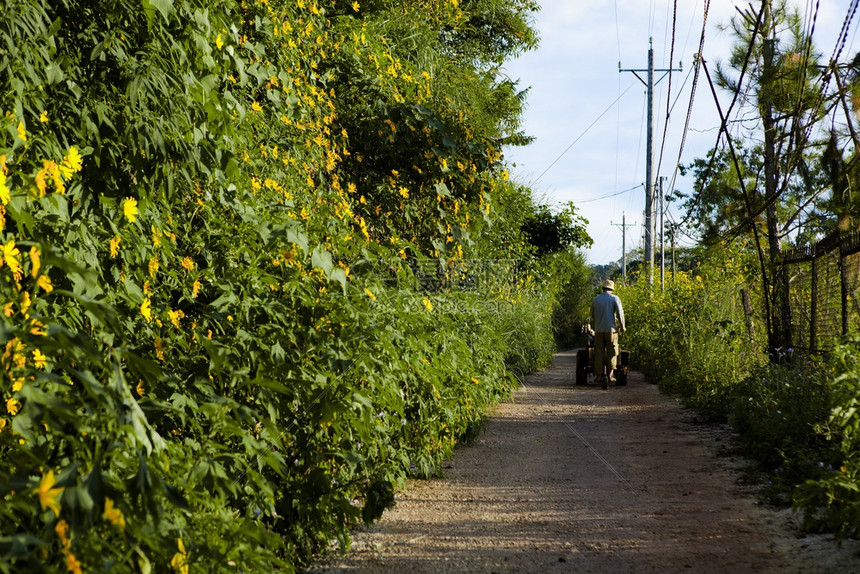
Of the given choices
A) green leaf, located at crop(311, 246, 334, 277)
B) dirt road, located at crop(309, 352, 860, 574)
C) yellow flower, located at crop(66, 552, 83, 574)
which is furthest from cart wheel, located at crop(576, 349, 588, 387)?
yellow flower, located at crop(66, 552, 83, 574)

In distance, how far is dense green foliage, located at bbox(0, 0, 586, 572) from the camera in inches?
61.4

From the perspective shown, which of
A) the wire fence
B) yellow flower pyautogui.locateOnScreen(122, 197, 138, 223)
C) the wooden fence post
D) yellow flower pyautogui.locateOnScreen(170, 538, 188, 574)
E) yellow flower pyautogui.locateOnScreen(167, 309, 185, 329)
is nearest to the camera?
yellow flower pyautogui.locateOnScreen(170, 538, 188, 574)

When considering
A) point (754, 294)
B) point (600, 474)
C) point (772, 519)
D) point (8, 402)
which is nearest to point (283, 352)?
point (8, 402)

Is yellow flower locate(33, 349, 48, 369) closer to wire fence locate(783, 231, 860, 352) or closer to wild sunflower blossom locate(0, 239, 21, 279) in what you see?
wild sunflower blossom locate(0, 239, 21, 279)

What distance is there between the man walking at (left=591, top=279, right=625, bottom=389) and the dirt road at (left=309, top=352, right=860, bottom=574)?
4256mm

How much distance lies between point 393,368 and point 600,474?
2318mm

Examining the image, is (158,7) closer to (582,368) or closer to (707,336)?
(707,336)

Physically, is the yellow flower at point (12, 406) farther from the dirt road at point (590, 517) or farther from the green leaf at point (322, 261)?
the dirt road at point (590, 517)

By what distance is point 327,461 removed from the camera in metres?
3.29

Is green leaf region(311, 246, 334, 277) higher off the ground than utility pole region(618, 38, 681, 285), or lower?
lower

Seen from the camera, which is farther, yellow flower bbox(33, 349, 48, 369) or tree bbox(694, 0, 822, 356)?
tree bbox(694, 0, 822, 356)

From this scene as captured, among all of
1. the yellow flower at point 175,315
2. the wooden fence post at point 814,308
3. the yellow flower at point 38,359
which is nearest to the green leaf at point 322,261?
the yellow flower at point 175,315

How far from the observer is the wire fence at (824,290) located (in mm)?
6094

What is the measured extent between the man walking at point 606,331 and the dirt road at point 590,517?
426 centimetres
